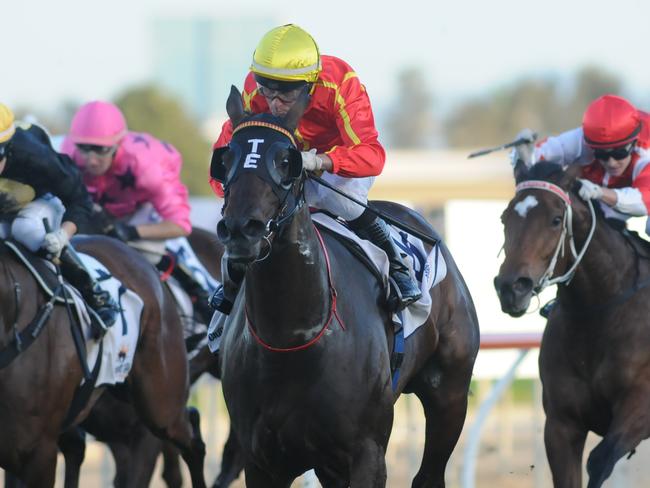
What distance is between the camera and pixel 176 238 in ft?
25.7

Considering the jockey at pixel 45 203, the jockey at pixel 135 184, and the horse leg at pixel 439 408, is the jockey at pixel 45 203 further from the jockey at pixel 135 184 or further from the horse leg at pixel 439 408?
the horse leg at pixel 439 408

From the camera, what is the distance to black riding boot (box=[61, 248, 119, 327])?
20.2 ft

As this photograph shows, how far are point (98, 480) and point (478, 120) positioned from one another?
2828 inches

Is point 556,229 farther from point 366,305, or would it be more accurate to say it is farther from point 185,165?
point 185,165

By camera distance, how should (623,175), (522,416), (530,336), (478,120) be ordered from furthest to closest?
(478,120) → (522,416) → (530,336) → (623,175)

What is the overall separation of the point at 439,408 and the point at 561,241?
0.90m

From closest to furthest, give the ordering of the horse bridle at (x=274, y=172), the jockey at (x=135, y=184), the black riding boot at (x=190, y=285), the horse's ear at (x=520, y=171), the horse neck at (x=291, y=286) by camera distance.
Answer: the horse bridle at (x=274, y=172) → the horse neck at (x=291, y=286) → the horse's ear at (x=520, y=171) → the jockey at (x=135, y=184) → the black riding boot at (x=190, y=285)

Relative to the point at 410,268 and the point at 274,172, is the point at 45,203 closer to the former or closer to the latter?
the point at 410,268

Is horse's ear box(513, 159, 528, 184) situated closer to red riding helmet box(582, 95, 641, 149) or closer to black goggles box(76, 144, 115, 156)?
red riding helmet box(582, 95, 641, 149)

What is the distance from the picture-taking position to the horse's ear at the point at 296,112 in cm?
429

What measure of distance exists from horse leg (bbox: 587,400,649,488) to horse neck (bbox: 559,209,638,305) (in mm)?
492

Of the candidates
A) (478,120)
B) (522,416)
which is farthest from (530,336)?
(478,120)

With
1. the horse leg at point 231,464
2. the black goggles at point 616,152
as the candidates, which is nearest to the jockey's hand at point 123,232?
the horse leg at point 231,464

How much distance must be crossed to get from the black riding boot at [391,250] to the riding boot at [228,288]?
21.1 inches
